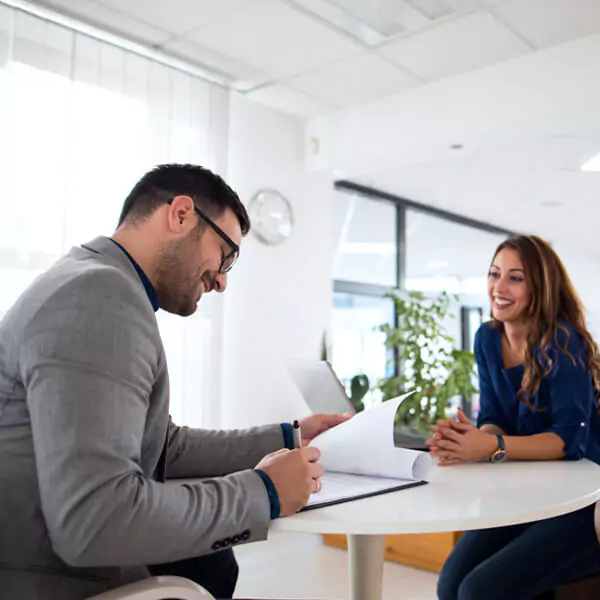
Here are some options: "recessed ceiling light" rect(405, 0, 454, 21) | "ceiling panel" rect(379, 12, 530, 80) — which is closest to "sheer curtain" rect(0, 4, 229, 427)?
"ceiling panel" rect(379, 12, 530, 80)

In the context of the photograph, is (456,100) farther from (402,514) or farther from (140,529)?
(140,529)

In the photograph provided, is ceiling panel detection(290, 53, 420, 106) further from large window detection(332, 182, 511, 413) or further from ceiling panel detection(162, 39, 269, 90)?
large window detection(332, 182, 511, 413)

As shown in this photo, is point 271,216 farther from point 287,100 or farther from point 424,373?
point 424,373

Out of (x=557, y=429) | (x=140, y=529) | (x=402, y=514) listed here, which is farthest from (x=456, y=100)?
(x=140, y=529)

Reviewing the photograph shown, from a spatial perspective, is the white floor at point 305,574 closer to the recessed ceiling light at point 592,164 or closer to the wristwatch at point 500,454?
the wristwatch at point 500,454

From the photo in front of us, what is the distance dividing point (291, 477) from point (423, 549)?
2642 mm

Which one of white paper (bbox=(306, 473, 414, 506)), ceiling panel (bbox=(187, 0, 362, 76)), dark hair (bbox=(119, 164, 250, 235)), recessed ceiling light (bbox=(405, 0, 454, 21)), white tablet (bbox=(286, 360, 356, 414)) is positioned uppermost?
recessed ceiling light (bbox=(405, 0, 454, 21))

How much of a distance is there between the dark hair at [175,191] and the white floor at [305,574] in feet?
6.58

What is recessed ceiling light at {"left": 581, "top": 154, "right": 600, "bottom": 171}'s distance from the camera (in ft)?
17.7

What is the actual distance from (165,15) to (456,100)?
179 centimetres

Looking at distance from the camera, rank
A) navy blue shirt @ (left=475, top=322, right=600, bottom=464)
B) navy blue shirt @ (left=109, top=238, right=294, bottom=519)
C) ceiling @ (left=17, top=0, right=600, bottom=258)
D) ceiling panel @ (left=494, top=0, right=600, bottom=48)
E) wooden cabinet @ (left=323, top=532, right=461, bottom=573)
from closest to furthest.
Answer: navy blue shirt @ (left=109, top=238, right=294, bottom=519) → navy blue shirt @ (left=475, top=322, right=600, bottom=464) → ceiling panel @ (left=494, top=0, right=600, bottom=48) → ceiling @ (left=17, top=0, right=600, bottom=258) → wooden cabinet @ (left=323, top=532, right=461, bottom=573)

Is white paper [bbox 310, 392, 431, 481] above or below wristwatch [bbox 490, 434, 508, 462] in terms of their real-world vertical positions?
above

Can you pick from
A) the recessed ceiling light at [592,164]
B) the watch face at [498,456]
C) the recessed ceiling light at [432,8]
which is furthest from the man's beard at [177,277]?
the recessed ceiling light at [592,164]

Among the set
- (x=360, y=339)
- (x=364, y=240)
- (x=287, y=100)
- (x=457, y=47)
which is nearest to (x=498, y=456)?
(x=457, y=47)
